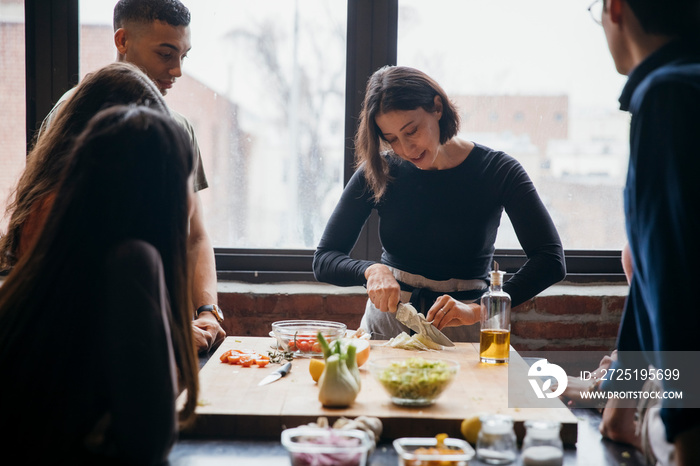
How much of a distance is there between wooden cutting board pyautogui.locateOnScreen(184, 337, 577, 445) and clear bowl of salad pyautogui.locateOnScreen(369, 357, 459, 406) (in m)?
0.02

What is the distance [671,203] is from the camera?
0.86 metres

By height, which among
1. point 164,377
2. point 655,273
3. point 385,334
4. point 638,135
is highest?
point 638,135

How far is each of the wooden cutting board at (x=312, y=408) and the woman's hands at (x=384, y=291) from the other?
0.35 meters

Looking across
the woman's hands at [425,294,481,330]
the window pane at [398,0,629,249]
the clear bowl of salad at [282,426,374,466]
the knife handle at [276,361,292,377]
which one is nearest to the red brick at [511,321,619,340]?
the window pane at [398,0,629,249]

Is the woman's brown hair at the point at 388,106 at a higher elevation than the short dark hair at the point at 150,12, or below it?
below

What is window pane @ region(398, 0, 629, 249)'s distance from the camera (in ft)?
9.13

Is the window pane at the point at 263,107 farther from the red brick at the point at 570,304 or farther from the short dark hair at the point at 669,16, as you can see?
the short dark hair at the point at 669,16

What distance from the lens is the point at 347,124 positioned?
279 centimetres

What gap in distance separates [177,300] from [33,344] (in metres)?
0.23

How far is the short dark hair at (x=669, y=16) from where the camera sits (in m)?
0.98

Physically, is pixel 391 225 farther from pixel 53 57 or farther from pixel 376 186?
pixel 53 57

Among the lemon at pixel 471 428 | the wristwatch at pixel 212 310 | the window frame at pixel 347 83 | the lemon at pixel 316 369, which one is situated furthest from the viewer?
the window frame at pixel 347 83

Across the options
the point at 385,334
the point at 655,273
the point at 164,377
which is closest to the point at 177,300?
the point at 164,377

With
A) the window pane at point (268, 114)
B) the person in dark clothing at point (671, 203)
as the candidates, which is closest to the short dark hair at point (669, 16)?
the person in dark clothing at point (671, 203)
